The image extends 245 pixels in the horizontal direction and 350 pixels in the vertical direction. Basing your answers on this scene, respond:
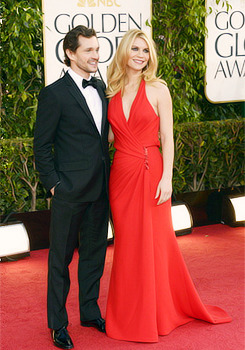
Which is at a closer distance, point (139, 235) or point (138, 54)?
point (138, 54)

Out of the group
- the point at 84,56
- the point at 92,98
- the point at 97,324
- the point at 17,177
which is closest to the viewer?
the point at 84,56

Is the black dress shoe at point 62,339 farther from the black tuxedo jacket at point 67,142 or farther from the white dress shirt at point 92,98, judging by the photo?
the white dress shirt at point 92,98

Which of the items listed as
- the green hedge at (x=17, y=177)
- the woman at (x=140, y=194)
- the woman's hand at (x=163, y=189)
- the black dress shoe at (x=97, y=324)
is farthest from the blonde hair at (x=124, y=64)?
the green hedge at (x=17, y=177)

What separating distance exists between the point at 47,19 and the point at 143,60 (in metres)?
1.94

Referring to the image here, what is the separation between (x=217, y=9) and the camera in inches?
209

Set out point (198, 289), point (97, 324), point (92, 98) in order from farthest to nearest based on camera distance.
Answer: point (198, 289)
point (97, 324)
point (92, 98)

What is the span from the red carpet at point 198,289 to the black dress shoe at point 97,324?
0.03m

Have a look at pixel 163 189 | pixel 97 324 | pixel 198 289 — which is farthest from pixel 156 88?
pixel 198 289

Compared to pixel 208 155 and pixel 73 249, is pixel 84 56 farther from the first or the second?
pixel 208 155

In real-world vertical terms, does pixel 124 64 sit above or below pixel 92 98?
above

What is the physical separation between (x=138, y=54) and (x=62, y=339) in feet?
5.25

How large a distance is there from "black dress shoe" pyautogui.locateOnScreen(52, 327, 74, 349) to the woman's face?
4.91 ft

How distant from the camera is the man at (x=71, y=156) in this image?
2.80m

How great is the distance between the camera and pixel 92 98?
115 inches
